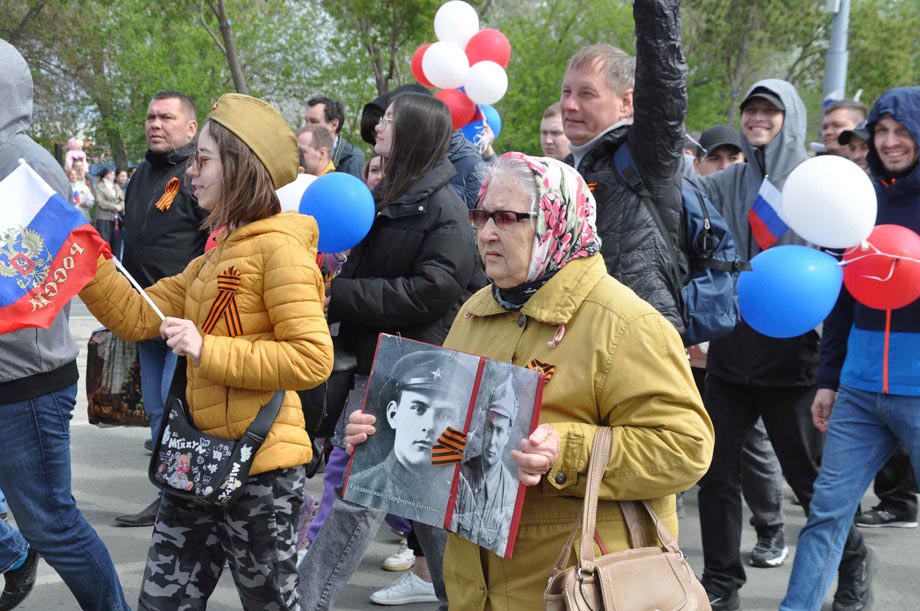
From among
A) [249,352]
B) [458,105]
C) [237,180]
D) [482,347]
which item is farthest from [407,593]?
[458,105]

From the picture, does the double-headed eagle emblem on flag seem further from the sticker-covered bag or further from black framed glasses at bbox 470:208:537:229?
black framed glasses at bbox 470:208:537:229

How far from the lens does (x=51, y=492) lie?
3.69 meters

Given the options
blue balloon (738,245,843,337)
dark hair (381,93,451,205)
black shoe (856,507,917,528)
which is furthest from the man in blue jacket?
black shoe (856,507,917,528)

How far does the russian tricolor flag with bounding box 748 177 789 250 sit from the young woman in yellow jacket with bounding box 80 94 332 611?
2.50 meters

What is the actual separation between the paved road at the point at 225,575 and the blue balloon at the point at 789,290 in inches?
56.9

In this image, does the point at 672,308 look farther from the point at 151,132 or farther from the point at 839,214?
the point at 151,132

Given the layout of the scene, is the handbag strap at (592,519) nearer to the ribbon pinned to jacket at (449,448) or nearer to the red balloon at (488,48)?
the ribbon pinned to jacket at (449,448)

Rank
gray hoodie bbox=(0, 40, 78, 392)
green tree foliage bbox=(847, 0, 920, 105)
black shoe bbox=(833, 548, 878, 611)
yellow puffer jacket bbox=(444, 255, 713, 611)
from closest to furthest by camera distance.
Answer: yellow puffer jacket bbox=(444, 255, 713, 611)
gray hoodie bbox=(0, 40, 78, 392)
black shoe bbox=(833, 548, 878, 611)
green tree foliage bbox=(847, 0, 920, 105)

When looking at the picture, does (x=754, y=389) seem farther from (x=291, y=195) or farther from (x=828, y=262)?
(x=291, y=195)

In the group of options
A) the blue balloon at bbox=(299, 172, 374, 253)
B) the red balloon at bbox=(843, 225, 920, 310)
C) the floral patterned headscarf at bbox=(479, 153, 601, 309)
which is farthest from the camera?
the blue balloon at bbox=(299, 172, 374, 253)

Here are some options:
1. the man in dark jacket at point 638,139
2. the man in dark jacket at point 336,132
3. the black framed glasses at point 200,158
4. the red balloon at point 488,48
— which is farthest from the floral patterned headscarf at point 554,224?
the red balloon at point 488,48

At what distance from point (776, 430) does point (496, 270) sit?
112 inches

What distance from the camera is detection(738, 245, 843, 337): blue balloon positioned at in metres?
3.91

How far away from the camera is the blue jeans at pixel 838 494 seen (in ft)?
13.4
